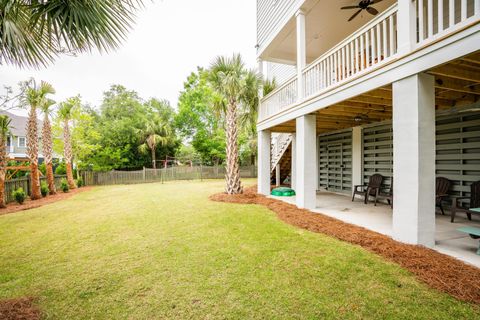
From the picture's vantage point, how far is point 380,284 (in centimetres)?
252

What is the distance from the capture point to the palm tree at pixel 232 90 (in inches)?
338

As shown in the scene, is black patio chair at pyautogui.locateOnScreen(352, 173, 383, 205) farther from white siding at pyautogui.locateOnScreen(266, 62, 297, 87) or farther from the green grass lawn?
white siding at pyautogui.locateOnScreen(266, 62, 297, 87)

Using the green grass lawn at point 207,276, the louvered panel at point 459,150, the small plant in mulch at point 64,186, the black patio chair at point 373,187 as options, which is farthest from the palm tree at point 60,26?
the small plant in mulch at point 64,186

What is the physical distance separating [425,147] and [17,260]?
6522 millimetres

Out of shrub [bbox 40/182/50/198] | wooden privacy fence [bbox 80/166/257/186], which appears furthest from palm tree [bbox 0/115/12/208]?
wooden privacy fence [bbox 80/166/257/186]

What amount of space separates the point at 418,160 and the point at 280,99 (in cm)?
520

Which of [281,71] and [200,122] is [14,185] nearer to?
[281,71]

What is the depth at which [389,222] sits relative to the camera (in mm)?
4781

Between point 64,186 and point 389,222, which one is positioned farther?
point 64,186

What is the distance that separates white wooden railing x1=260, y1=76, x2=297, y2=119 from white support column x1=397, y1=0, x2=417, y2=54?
3.26 meters

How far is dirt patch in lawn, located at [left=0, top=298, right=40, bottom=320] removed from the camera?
6.69ft

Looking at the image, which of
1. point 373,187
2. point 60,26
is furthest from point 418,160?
point 60,26

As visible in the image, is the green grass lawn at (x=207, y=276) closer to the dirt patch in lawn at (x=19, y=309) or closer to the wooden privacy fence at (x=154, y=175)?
the dirt patch in lawn at (x=19, y=309)

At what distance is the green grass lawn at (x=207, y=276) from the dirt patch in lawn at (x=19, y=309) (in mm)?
92
